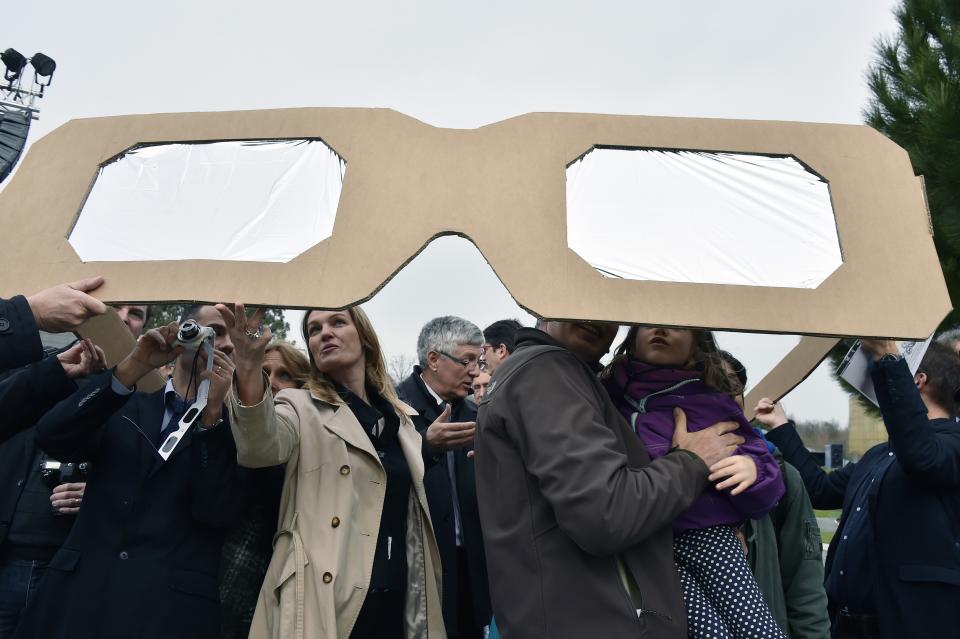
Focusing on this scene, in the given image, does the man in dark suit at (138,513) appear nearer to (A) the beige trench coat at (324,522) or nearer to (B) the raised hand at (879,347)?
(A) the beige trench coat at (324,522)

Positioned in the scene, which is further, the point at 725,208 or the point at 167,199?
the point at 167,199

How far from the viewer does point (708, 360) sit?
2.14 m

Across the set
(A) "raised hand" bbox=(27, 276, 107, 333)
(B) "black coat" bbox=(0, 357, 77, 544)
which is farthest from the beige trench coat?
(B) "black coat" bbox=(0, 357, 77, 544)

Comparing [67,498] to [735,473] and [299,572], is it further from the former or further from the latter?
[735,473]

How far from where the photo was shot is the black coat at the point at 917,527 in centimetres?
268

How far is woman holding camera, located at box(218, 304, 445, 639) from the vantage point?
89.8 inches

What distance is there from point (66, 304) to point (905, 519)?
9.54 ft

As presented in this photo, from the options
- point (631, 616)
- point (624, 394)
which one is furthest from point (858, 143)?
point (631, 616)

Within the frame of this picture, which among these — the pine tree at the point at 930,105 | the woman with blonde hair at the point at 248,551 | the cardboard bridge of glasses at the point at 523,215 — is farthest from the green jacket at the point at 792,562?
the pine tree at the point at 930,105

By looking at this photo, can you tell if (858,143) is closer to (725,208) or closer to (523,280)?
(725,208)

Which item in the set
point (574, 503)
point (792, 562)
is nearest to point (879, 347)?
point (792, 562)

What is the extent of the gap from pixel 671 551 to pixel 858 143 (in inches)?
44.0

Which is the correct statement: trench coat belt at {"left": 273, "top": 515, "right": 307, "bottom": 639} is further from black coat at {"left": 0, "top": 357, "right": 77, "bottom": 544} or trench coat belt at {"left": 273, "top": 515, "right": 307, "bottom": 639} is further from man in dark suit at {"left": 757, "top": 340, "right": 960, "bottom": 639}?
man in dark suit at {"left": 757, "top": 340, "right": 960, "bottom": 639}

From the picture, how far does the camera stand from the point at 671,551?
181 cm
